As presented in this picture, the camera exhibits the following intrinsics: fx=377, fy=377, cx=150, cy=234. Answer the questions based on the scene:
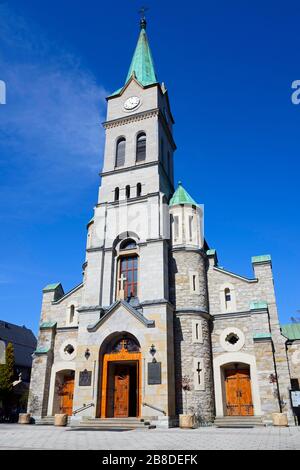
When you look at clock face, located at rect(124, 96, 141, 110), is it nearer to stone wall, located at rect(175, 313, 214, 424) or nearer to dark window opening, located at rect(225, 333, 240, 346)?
stone wall, located at rect(175, 313, 214, 424)

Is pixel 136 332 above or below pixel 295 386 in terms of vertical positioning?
above

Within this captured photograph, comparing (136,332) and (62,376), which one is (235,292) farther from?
(62,376)

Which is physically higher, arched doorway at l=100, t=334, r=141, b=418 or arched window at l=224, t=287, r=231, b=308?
arched window at l=224, t=287, r=231, b=308

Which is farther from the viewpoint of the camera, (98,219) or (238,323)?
(98,219)

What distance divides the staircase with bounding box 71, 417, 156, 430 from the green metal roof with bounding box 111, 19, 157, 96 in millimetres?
27807

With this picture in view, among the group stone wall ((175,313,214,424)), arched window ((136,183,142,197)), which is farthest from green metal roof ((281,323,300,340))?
arched window ((136,183,142,197))

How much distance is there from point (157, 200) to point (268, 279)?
995cm

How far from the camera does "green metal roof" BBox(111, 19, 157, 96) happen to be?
36531mm

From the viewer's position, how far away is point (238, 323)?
26094 mm

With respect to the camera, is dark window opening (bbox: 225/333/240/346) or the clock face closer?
dark window opening (bbox: 225/333/240/346)
